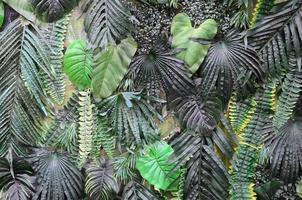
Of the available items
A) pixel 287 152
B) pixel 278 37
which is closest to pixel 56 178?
pixel 287 152

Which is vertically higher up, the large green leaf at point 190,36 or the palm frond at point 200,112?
the large green leaf at point 190,36

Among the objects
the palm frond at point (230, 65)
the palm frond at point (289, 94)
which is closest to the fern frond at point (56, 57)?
the palm frond at point (230, 65)

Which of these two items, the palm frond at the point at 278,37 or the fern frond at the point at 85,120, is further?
the fern frond at the point at 85,120

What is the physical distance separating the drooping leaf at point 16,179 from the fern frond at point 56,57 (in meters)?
0.36

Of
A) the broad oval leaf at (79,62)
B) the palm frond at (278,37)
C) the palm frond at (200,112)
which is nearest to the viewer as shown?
the palm frond at (278,37)

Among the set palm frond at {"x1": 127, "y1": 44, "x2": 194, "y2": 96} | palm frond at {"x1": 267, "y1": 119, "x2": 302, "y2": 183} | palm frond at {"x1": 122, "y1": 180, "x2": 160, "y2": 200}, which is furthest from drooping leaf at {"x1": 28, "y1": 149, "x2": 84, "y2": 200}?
palm frond at {"x1": 267, "y1": 119, "x2": 302, "y2": 183}

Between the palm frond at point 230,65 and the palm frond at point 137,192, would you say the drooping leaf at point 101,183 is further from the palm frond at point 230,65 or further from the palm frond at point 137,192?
the palm frond at point 230,65

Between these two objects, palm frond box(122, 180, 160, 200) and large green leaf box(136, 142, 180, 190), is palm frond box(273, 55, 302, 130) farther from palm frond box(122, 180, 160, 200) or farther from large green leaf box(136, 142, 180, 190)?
palm frond box(122, 180, 160, 200)

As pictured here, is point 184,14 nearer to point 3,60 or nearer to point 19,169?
point 3,60

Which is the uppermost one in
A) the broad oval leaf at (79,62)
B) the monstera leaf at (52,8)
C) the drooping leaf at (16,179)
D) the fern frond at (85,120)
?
the monstera leaf at (52,8)

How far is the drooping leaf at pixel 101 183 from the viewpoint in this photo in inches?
84.7

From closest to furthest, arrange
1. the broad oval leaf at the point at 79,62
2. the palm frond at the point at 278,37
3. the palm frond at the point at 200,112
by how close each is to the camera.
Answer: the palm frond at the point at 278,37 → the palm frond at the point at 200,112 → the broad oval leaf at the point at 79,62

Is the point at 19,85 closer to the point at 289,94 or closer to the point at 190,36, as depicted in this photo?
the point at 190,36

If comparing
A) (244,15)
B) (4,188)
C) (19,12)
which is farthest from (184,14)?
(4,188)
